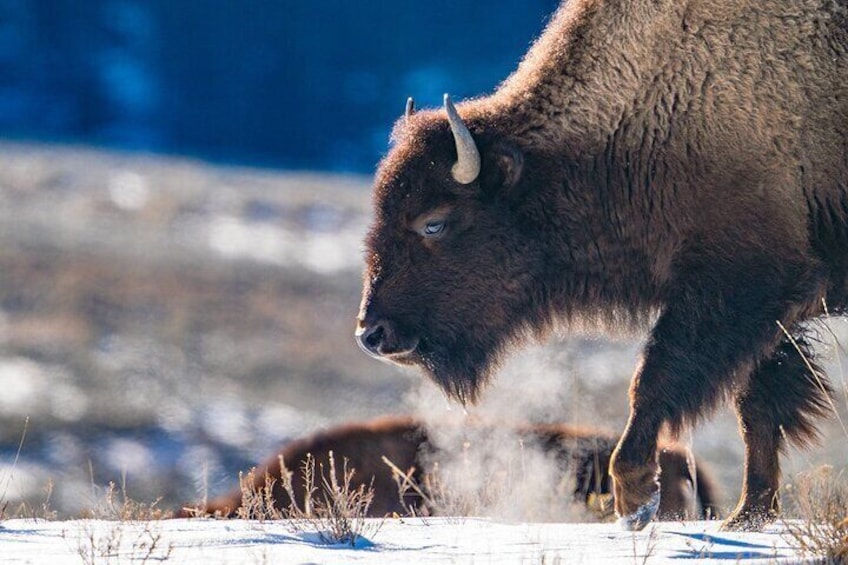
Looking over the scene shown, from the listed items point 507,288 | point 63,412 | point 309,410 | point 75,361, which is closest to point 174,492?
point 309,410

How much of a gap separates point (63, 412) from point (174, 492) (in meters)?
3.37

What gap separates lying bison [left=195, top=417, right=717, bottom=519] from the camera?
311 inches

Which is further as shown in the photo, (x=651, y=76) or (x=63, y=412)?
(x=63, y=412)

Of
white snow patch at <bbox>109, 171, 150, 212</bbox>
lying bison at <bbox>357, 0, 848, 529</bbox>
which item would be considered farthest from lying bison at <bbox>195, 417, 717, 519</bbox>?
white snow patch at <bbox>109, 171, 150, 212</bbox>

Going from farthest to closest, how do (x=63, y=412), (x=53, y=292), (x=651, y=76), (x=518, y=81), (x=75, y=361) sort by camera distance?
(x=53, y=292)
(x=75, y=361)
(x=63, y=412)
(x=518, y=81)
(x=651, y=76)

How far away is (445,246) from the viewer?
5.08 m

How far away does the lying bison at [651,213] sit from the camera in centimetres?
468

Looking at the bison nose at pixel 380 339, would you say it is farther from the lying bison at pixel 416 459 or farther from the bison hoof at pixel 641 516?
the lying bison at pixel 416 459

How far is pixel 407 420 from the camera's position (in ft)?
29.6

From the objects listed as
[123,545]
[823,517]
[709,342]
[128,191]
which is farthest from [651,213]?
[128,191]

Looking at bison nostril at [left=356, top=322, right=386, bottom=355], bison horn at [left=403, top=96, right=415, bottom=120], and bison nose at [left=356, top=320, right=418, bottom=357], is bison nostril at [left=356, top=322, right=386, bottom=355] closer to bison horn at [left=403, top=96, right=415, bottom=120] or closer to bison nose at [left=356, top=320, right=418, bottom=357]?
bison nose at [left=356, top=320, right=418, bottom=357]

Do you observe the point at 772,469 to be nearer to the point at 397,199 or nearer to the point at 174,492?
the point at 397,199

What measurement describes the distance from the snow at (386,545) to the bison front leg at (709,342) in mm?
569

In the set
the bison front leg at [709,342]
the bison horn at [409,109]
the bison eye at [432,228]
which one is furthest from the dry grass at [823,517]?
the bison horn at [409,109]
